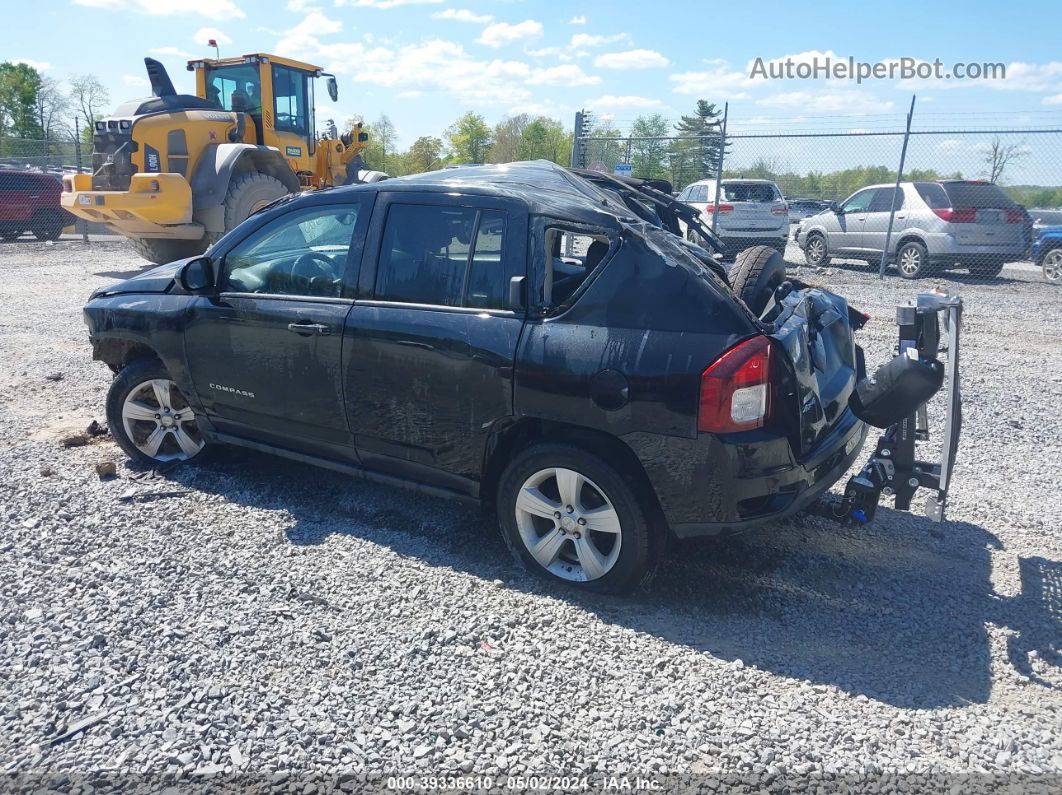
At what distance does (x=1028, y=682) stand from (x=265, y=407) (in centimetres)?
381

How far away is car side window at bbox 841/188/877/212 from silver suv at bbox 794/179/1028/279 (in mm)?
147

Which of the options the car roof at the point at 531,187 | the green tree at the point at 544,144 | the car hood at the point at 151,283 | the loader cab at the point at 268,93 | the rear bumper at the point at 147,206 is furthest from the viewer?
the green tree at the point at 544,144

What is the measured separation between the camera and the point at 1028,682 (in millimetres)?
2967

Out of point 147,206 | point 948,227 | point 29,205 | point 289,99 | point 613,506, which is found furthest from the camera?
point 29,205

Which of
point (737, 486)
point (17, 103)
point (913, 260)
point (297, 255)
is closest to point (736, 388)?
point (737, 486)

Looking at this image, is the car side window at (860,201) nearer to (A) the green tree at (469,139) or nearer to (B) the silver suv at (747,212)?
(B) the silver suv at (747,212)

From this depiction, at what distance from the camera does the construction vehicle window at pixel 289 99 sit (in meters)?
14.0

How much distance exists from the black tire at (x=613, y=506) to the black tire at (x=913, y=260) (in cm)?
1298

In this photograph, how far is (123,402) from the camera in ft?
16.3

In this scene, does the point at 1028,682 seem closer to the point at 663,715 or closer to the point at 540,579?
the point at 663,715

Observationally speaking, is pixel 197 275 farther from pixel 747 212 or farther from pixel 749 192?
pixel 749 192

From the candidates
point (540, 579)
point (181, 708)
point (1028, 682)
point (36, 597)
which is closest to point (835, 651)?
point (1028, 682)

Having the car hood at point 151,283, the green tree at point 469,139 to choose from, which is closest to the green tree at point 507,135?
the green tree at point 469,139

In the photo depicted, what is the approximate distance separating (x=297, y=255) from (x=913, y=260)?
13.1 meters
